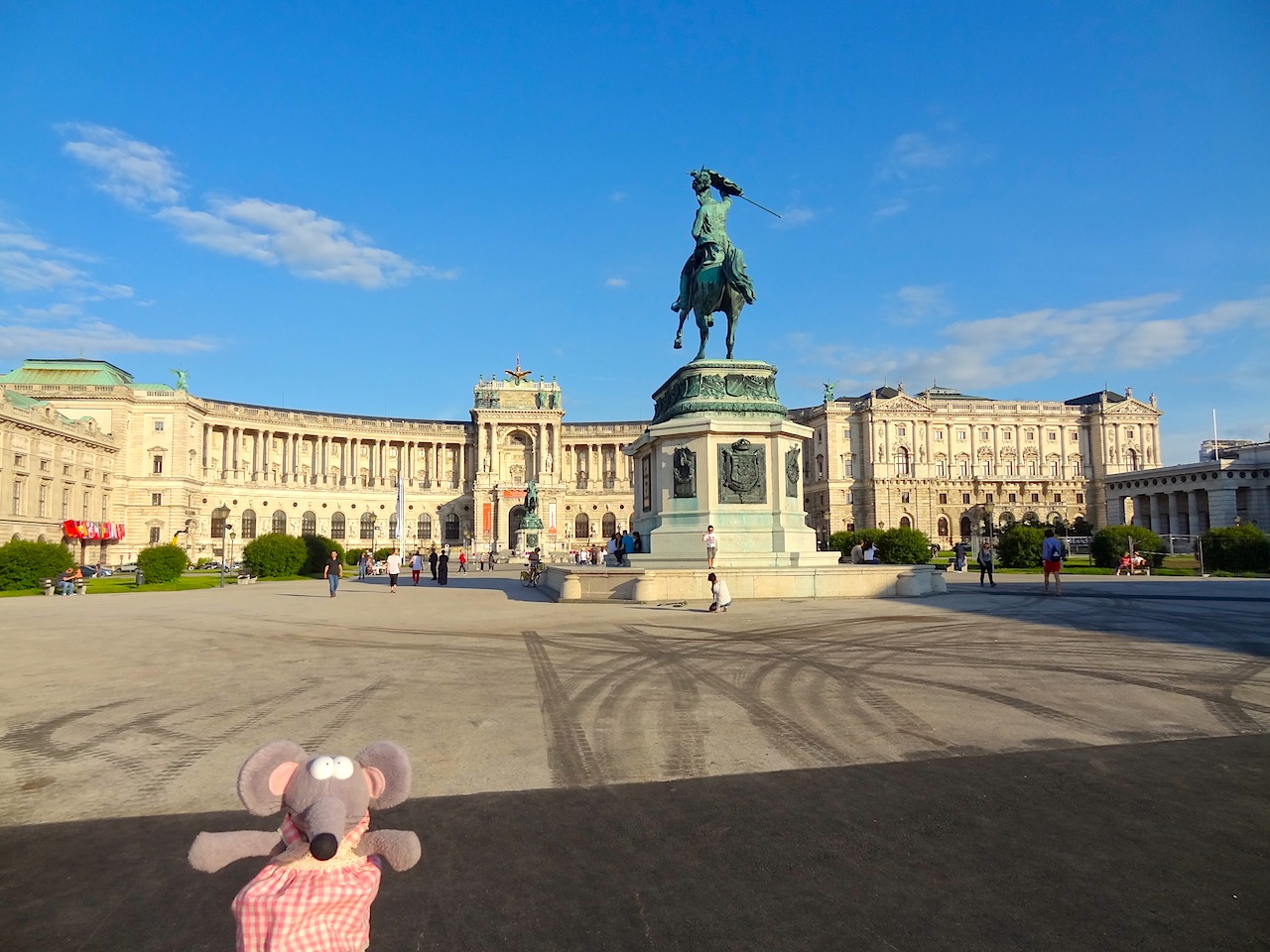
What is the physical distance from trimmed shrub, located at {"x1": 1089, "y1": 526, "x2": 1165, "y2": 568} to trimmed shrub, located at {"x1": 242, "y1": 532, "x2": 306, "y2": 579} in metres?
44.1

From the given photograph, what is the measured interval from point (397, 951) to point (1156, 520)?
111681 millimetres

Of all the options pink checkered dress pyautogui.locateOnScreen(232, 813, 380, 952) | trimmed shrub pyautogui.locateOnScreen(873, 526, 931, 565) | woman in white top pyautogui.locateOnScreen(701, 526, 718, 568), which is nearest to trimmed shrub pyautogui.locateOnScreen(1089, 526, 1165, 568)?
trimmed shrub pyautogui.locateOnScreen(873, 526, 931, 565)

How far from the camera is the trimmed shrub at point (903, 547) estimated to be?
4166 cm

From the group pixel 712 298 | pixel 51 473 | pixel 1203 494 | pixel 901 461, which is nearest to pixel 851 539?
pixel 712 298

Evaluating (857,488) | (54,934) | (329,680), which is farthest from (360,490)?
(54,934)

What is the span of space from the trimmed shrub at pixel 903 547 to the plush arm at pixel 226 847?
42.2m

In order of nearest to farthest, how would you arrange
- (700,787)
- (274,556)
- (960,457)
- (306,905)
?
1. (306,905)
2. (700,787)
3. (274,556)
4. (960,457)

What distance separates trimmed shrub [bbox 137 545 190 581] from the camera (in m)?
36.1

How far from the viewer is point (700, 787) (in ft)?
18.5

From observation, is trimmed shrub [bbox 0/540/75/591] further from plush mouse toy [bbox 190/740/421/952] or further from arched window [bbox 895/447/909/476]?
arched window [bbox 895/447/909/476]

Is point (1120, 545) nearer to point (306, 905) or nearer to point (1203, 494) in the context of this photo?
point (306, 905)

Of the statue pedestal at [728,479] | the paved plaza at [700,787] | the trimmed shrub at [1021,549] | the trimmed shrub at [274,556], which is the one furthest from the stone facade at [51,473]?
the trimmed shrub at [1021,549]

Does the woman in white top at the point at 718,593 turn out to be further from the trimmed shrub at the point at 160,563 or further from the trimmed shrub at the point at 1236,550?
the trimmed shrub at the point at 1236,550

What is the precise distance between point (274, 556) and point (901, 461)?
8243 cm
